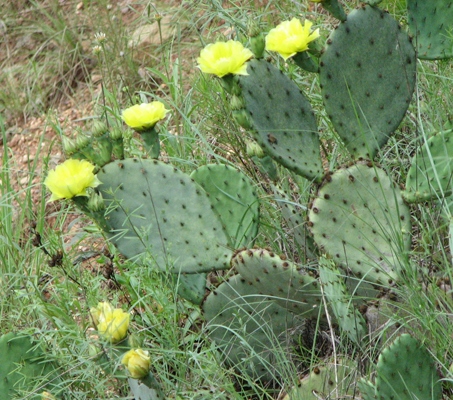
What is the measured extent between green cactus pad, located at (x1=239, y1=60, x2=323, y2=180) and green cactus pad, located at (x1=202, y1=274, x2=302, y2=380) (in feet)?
1.02

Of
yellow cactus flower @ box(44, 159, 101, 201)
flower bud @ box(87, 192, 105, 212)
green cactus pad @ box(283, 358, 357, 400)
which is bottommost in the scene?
green cactus pad @ box(283, 358, 357, 400)

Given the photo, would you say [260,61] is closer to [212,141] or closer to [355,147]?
[355,147]

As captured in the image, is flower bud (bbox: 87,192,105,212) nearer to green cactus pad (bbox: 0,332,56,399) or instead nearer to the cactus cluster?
the cactus cluster

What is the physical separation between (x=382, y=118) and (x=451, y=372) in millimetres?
638

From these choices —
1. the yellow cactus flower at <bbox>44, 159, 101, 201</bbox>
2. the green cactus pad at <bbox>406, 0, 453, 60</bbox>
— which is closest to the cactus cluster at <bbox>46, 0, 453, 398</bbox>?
the yellow cactus flower at <bbox>44, 159, 101, 201</bbox>

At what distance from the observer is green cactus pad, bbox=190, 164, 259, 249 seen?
5.95 feet

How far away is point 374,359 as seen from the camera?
1.51 meters

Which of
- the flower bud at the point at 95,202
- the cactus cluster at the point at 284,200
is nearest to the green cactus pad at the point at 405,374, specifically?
the cactus cluster at the point at 284,200

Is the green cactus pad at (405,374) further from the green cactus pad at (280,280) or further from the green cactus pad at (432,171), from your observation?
the green cactus pad at (432,171)

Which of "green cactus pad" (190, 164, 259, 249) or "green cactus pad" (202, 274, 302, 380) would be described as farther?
"green cactus pad" (190, 164, 259, 249)

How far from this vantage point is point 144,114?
5.40ft

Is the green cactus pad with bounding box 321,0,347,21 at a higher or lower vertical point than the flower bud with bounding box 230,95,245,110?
higher

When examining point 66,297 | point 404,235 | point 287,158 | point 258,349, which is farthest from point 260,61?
point 66,297

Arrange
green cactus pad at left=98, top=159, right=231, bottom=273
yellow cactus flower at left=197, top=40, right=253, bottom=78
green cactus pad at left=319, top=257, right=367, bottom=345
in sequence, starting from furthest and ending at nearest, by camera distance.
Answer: green cactus pad at left=98, top=159, right=231, bottom=273 → yellow cactus flower at left=197, top=40, right=253, bottom=78 → green cactus pad at left=319, top=257, right=367, bottom=345
